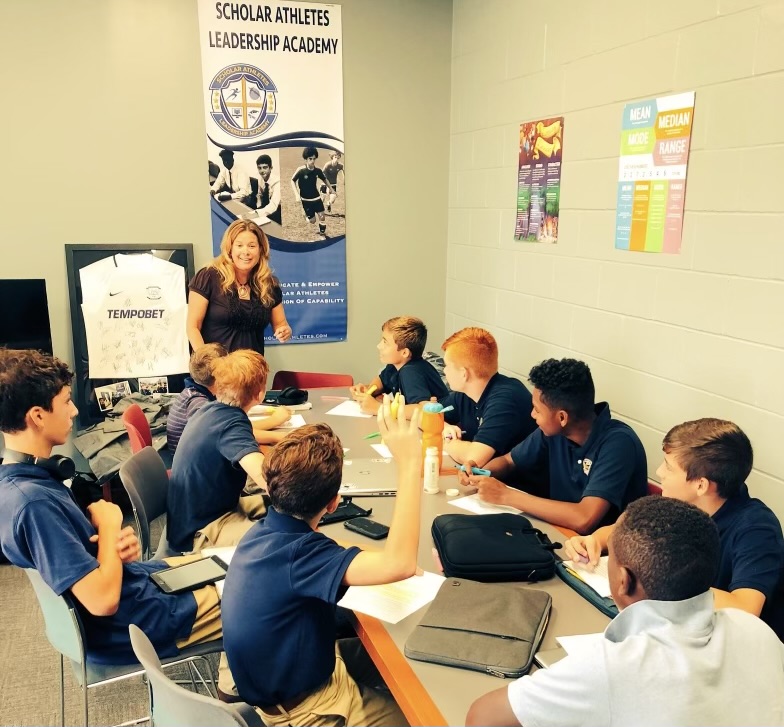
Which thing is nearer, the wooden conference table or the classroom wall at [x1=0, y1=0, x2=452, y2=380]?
the wooden conference table

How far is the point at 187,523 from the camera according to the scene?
2607mm

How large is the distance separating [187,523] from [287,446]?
1.03m

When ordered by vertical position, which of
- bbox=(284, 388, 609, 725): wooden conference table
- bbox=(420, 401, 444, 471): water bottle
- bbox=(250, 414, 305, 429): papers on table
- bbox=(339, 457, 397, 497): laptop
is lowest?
bbox=(250, 414, 305, 429): papers on table

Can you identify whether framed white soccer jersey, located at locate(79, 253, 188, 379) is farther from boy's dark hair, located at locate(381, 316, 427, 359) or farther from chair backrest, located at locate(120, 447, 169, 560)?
chair backrest, located at locate(120, 447, 169, 560)

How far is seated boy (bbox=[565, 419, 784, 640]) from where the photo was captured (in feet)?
5.89

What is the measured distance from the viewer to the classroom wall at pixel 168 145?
170 inches

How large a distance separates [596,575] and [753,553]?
0.39m

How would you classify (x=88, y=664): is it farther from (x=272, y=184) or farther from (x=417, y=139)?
(x=417, y=139)

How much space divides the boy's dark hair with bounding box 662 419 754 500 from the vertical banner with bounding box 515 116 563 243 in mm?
2048

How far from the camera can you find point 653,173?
309 cm

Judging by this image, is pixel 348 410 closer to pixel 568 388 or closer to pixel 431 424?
pixel 431 424

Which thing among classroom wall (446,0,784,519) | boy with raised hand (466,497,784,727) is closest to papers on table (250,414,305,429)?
classroom wall (446,0,784,519)

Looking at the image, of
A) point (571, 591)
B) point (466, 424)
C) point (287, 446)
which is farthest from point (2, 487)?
point (466, 424)

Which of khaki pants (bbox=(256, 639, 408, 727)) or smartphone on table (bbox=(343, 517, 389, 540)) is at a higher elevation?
smartphone on table (bbox=(343, 517, 389, 540))
